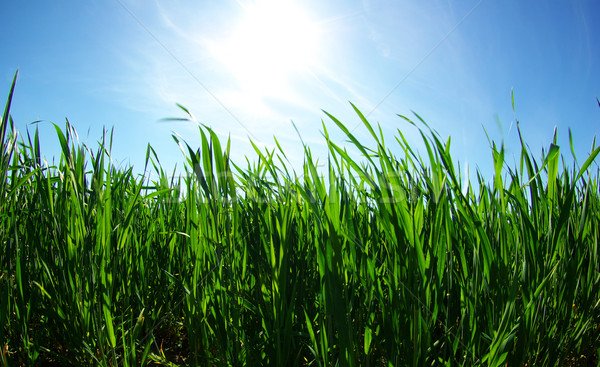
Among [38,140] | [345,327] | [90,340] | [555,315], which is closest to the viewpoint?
[345,327]

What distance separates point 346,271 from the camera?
0.60 meters

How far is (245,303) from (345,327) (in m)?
0.27

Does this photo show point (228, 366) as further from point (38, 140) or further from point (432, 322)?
point (38, 140)

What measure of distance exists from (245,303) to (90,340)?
38 centimetres

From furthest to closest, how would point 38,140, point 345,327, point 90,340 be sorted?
point 38,140 → point 90,340 → point 345,327

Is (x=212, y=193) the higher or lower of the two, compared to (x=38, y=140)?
lower

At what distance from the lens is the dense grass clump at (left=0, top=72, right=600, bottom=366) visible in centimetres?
53

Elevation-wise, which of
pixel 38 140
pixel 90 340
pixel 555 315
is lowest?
pixel 90 340

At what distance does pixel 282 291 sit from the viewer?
587 mm

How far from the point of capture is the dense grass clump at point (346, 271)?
53cm

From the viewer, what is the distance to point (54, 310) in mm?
771

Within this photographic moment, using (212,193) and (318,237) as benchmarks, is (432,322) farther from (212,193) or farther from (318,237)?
(212,193)

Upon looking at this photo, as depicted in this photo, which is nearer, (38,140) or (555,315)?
(555,315)

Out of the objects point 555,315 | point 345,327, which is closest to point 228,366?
point 345,327
